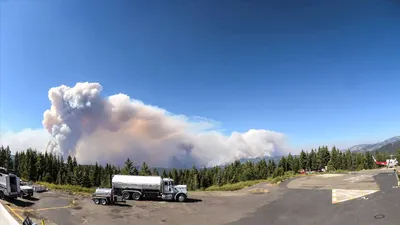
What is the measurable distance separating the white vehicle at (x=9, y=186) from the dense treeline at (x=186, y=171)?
91.0 metres

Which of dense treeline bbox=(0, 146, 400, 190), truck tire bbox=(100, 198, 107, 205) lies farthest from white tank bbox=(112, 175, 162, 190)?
dense treeline bbox=(0, 146, 400, 190)

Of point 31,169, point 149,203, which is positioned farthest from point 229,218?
point 31,169

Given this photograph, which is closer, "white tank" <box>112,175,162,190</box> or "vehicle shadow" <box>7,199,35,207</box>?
"vehicle shadow" <box>7,199,35,207</box>

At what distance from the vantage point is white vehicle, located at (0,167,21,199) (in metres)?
33.8

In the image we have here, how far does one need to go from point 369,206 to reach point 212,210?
15674mm

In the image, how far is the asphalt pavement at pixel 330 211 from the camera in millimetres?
23594

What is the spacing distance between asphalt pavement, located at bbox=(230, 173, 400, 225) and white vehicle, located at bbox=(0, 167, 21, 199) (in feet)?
89.9

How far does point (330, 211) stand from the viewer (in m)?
27.4

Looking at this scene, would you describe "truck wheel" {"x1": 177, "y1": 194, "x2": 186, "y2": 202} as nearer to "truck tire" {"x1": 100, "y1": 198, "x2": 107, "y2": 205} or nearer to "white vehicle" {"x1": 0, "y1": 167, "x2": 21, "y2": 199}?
"truck tire" {"x1": 100, "y1": 198, "x2": 107, "y2": 205}

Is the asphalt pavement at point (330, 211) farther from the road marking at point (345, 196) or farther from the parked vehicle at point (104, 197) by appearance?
the parked vehicle at point (104, 197)

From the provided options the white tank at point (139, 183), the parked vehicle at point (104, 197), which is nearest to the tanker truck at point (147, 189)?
the white tank at point (139, 183)

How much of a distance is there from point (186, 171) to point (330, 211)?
149 m

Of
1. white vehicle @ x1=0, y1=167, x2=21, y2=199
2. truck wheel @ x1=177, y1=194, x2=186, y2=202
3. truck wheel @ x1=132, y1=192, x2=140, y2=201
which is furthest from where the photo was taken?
truck wheel @ x1=132, y1=192, x2=140, y2=201

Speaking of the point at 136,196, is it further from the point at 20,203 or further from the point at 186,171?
the point at 186,171
